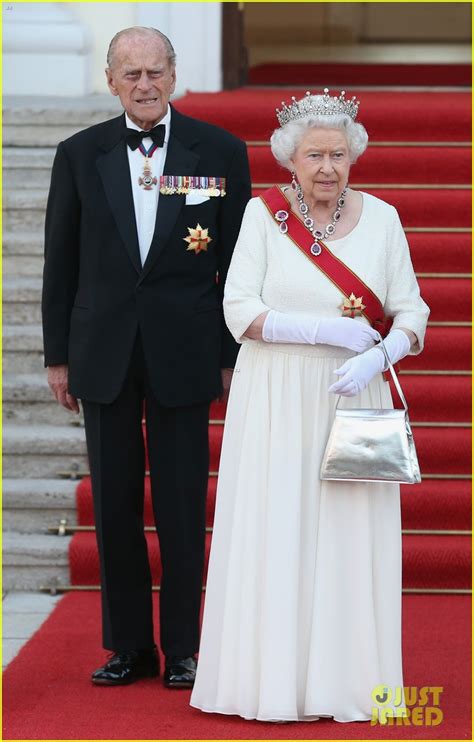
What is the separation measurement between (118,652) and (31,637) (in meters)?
0.62

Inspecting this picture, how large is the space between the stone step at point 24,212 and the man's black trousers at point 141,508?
2459mm

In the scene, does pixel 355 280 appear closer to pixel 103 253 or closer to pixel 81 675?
pixel 103 253

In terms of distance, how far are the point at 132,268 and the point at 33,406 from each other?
2029 millimetres

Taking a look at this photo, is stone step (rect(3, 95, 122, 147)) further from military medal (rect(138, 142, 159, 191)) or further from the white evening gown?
A: the white evening gown

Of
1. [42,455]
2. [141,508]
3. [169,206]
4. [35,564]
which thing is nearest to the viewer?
[169,206]

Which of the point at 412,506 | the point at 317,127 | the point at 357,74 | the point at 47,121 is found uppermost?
the point at 357,74

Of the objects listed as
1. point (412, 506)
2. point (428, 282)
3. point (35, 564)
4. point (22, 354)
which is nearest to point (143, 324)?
point (35, 564)

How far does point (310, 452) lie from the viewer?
151 inches

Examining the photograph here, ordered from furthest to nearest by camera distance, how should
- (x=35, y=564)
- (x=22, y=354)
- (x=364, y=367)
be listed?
(x=22, y=354), (x=35, y=564), (x=364, y=367)

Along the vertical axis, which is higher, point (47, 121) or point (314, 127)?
point (47, 121)

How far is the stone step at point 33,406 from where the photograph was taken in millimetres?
6020

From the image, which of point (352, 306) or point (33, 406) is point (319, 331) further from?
point (33, 406)

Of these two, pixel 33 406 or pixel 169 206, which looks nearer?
pixel 169 206

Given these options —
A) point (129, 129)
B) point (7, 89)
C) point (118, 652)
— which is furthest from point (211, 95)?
point (118, 652)
